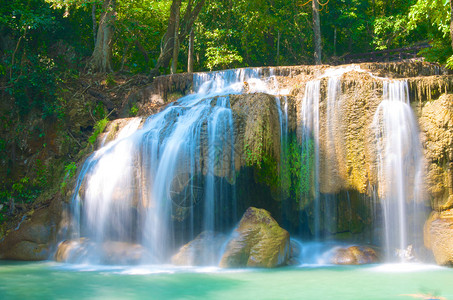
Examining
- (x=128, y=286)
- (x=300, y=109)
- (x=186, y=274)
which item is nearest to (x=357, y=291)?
(x=186, y=274)

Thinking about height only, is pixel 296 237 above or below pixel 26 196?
below

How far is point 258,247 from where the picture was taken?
8484 mm

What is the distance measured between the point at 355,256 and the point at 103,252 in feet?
17.3

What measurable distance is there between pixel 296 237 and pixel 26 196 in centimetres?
762

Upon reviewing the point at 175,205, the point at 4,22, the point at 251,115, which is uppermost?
the point at 4,22

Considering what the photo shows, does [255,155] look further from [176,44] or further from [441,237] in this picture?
[176,44]

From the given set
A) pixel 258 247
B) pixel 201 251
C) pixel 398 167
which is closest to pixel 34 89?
pixel 201 251

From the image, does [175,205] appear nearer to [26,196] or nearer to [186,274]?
[186,274]

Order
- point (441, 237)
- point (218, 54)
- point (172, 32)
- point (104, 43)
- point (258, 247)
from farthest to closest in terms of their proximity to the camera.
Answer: point (218, 54), point (172, 32), point (104, 43), point (258, 247), point (441, 237)

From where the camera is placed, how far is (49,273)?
331 inches

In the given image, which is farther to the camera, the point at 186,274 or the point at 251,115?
the point at 251,115

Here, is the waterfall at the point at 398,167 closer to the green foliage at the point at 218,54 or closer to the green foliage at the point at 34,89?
the green foliage at the point at 34,89

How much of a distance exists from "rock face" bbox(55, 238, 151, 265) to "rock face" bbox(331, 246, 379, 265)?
3909 millimetres

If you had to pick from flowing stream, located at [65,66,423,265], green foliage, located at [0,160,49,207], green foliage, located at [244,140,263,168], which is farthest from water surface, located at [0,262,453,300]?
green foliage, located at [0,160,49,207]
